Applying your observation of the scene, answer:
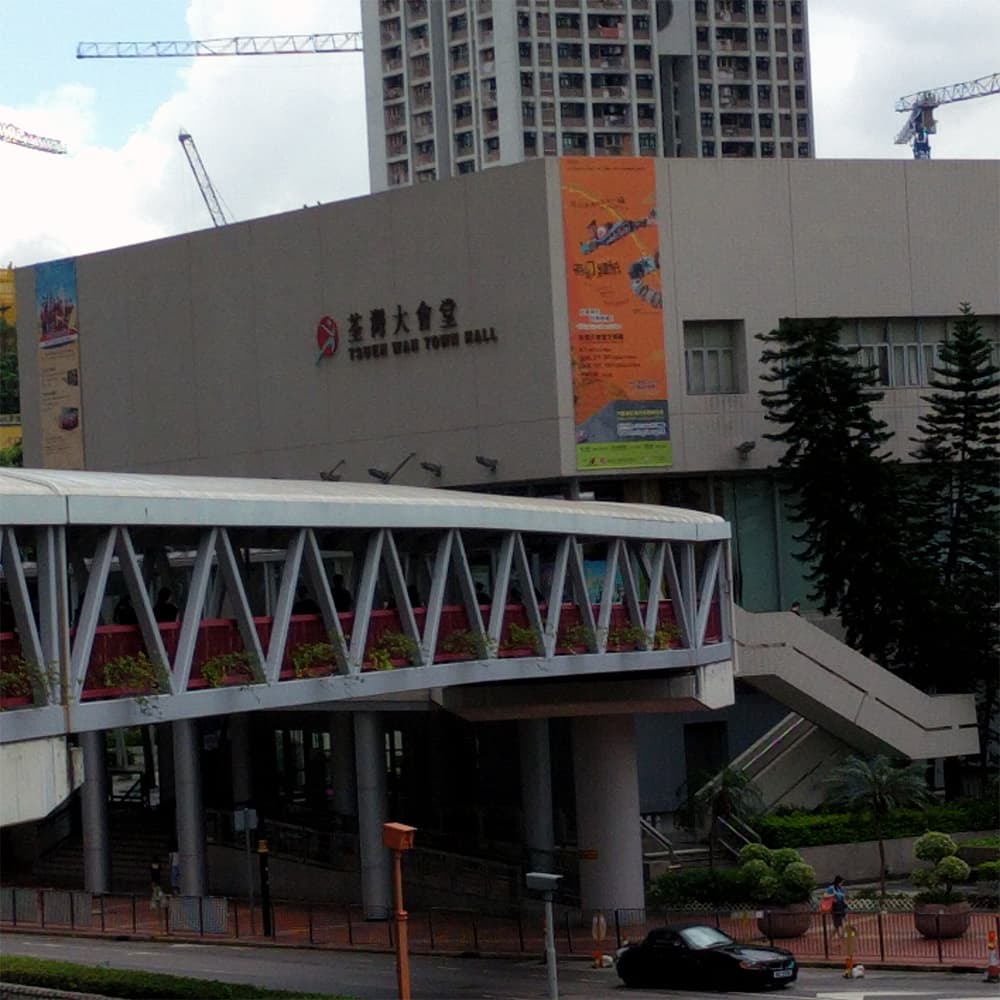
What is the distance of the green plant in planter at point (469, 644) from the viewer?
34.3 meters

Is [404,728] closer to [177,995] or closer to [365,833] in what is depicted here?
[365,833]

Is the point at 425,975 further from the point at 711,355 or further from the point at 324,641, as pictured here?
the point at 711,355

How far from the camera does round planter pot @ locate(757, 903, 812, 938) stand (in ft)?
140

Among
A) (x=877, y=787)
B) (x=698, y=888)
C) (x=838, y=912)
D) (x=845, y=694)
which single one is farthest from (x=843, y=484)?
(x=838, y=912)

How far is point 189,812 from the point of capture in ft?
172

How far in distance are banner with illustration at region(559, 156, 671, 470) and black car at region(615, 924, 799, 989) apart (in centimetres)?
2158

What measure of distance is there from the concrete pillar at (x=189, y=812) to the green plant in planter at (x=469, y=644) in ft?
63.4

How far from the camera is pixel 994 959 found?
121 feet

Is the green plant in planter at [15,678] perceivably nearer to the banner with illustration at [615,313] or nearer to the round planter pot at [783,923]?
the round planter pot at [783,923]

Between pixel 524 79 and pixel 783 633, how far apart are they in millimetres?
103120

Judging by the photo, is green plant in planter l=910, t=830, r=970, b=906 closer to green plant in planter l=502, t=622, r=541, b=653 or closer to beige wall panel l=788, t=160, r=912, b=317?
green plant in planter l=502, t=622, r=541, b=653

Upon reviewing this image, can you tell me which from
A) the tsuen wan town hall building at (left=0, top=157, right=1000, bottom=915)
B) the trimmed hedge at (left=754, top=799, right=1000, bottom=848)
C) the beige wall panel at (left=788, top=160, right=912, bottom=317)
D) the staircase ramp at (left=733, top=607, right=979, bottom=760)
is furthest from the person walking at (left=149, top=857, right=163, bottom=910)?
the beige wall panel at (left=788, top=160, right=912, bottom=317)

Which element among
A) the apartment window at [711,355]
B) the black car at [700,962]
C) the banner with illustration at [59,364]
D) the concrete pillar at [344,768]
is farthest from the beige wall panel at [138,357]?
the black car at [700,962]

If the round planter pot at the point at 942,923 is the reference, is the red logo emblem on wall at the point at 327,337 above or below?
above
